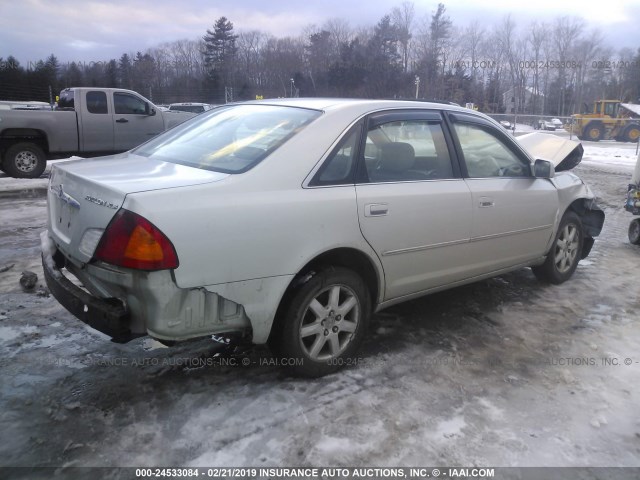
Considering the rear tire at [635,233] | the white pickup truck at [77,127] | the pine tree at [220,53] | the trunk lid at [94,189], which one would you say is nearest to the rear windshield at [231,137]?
the trunk lid at [94,189]

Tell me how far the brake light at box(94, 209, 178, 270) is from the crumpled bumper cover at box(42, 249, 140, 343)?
244 mm

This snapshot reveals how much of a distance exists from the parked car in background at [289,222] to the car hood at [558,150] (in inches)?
67.7

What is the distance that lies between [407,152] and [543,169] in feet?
4.89

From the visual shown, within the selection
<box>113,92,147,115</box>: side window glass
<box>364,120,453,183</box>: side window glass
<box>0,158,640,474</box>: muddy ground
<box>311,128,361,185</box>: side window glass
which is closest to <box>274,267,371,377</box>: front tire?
<box>0,158,640,474</box>: muddy ground

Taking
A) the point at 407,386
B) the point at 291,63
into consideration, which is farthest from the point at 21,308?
the point at 291,63

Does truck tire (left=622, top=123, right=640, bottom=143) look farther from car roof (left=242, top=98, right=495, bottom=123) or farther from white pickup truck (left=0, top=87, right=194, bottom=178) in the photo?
car roof (left=242, top=98, right=495, bottom=123)

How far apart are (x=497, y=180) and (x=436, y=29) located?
61628mm

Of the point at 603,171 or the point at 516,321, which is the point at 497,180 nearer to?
the point at 516,321

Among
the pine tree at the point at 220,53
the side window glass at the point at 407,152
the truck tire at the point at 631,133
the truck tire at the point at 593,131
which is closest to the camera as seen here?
the side window glass at the point at 407,152

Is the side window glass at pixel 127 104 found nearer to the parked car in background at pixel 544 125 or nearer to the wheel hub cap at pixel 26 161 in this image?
the wheel hub cap at pixel 26 161

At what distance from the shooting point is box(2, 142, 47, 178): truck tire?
35.4 ft

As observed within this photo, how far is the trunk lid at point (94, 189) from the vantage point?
101 inches

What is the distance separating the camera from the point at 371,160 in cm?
326

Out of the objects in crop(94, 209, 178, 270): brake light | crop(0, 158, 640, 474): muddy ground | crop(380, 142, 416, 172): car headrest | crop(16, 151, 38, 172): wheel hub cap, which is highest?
crop(380, 142, 416, 172): car headrest
